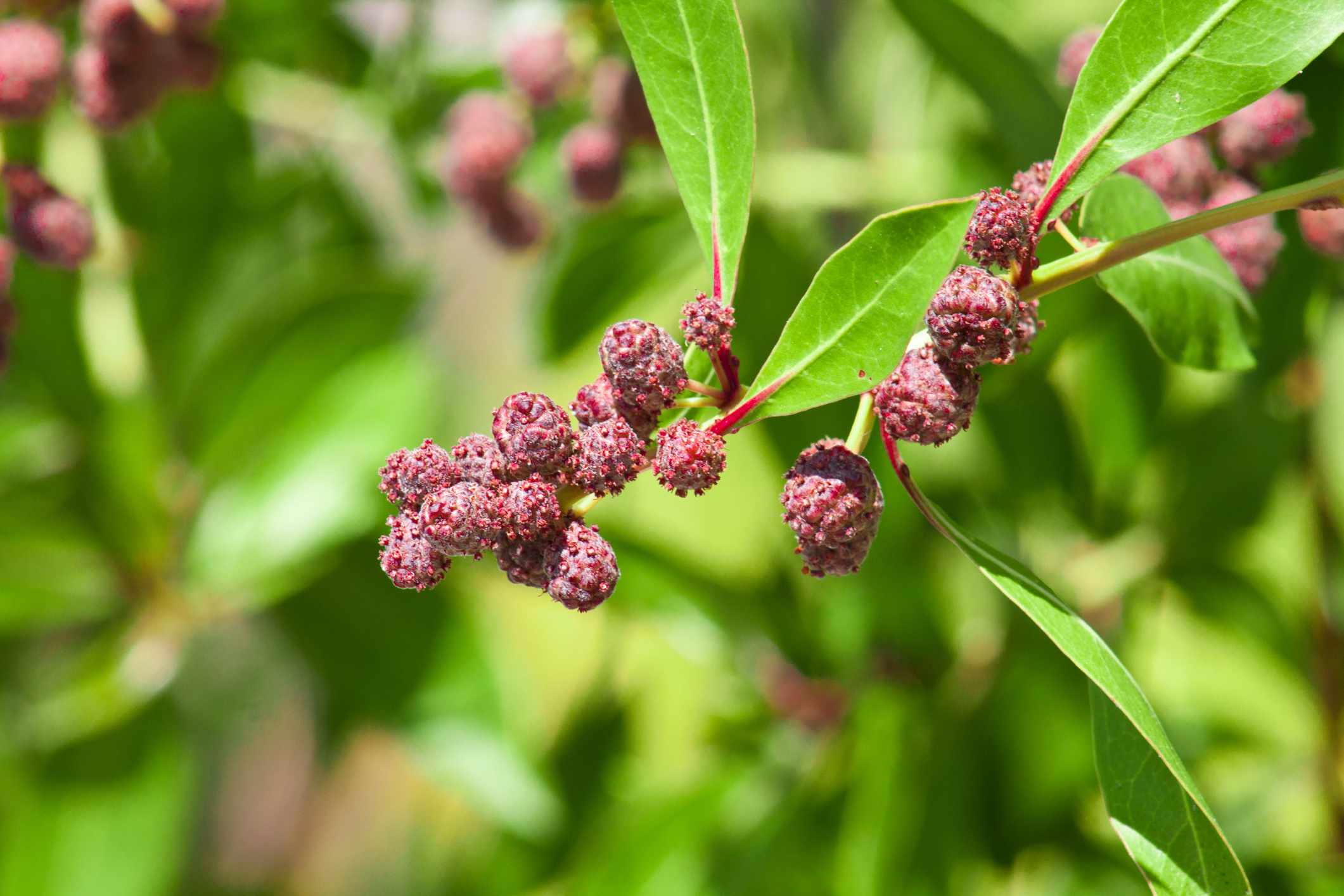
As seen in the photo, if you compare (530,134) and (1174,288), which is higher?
(1174,288)

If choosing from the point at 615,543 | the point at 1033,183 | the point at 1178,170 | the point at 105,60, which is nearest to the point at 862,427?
the point at 1033,183

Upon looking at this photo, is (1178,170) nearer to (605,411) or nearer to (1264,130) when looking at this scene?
(1264,130)

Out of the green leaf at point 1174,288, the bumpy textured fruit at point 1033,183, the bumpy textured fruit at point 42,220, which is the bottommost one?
the bumpy textured fruit at point 42,220

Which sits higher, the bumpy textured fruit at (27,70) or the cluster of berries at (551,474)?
the cluster of berries at (551,474)

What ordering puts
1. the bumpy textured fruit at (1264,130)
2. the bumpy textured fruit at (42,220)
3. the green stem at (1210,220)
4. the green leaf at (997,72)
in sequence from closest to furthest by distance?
the green stem at (1210,220) < the bumpy textured fruit at (1264,130) < the green leaf at (997,72) < the bumpy textured fruit at (42,220)

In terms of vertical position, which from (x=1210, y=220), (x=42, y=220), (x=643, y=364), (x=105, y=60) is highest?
(x=1210, y=220)

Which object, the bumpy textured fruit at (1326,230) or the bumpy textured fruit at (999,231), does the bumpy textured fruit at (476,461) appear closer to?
the bumpy textured fruit at (999,231)

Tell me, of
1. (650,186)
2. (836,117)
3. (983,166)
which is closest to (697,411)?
(983,166)

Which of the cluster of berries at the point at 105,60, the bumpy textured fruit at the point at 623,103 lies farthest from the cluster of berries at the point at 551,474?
the cluster of berries at the point at 105,60
